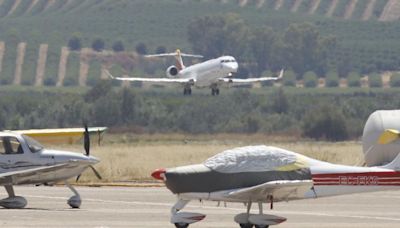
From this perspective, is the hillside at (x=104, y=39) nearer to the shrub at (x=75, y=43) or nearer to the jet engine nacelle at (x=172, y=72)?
the shrub at (x=75, y=43)

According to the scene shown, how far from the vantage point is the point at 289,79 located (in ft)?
531

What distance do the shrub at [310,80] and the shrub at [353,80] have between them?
367 centimetres

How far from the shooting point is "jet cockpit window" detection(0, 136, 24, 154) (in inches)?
→ 1200

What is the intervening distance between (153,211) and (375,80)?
429 feet

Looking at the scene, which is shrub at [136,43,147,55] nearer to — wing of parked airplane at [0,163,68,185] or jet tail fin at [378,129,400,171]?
jet tail fin at [378,129,400,171]

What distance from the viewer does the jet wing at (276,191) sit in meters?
23.9

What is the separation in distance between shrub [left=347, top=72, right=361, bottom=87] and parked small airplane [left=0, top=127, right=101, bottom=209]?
127948mm

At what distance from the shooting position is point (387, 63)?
17088 centimetres

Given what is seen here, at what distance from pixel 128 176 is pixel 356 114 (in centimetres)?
4598

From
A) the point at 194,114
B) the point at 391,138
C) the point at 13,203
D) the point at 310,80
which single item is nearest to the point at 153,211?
the point at 13,203

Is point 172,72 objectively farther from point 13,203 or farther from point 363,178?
point 363,178

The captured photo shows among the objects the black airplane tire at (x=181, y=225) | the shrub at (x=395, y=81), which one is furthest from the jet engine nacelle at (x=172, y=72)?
the black airplane tire at (x=181, y=225)

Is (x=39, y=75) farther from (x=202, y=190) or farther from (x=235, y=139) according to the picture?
(x=202, y=190)

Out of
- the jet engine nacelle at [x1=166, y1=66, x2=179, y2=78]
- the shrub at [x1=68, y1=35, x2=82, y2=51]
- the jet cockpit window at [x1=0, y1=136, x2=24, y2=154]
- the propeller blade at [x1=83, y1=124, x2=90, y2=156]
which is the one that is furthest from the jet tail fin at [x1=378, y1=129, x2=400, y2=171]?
the shrub at [x1=68, y1=35, x2=82, y2=51]
